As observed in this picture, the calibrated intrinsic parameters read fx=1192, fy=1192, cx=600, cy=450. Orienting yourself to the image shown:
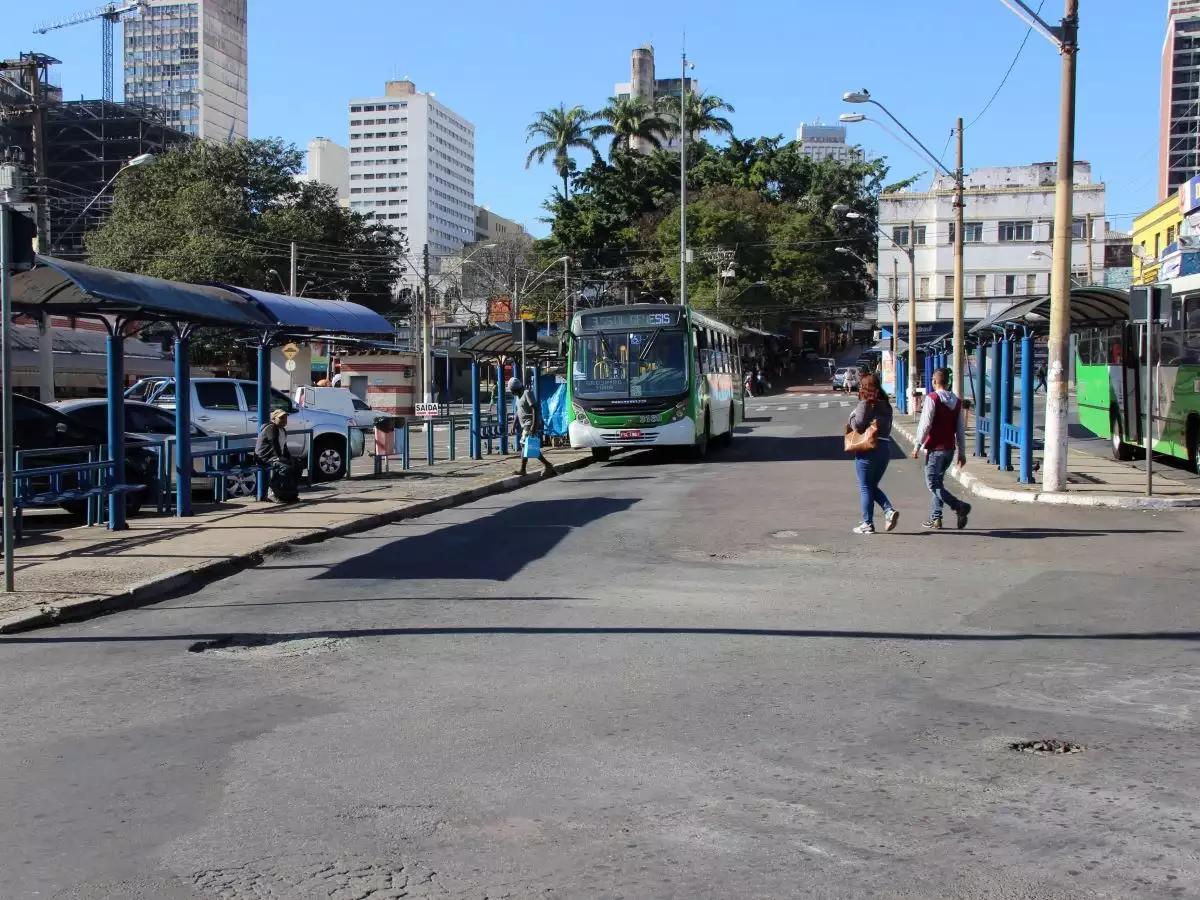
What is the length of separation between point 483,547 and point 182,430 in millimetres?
4659

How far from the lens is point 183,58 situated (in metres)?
191

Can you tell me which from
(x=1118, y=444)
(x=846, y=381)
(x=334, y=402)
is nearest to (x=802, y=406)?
(x=846, y=381)

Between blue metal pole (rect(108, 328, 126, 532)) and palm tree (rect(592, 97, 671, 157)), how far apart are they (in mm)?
66536

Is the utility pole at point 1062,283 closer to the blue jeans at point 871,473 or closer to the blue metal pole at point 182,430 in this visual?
the blue jeans at point 871,473

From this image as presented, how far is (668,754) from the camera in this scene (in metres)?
5.21

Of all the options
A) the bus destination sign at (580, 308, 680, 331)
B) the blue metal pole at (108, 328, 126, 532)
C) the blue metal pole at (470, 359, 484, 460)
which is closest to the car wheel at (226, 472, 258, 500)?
the blue metal pole at (108, 328, 126, 532)

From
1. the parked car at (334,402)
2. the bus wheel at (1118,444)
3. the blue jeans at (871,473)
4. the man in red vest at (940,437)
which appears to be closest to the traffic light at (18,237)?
the blue jeans at (871,473)

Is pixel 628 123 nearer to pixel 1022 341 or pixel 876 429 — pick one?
pixel 1022 341

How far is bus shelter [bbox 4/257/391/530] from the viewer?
476 inches

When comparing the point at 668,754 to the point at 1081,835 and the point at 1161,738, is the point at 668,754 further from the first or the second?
the point at 1161,738

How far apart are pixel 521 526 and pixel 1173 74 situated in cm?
18930

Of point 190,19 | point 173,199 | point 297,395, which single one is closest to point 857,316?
point 173,199

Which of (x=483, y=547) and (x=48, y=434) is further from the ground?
(x=48, y=434)

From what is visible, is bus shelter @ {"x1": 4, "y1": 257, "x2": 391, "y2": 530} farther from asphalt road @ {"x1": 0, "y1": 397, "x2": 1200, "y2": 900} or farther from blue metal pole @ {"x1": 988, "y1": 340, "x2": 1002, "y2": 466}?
blue metal pole @ {"x1": 988, "y1": 340, "x2": 1002, "y2": 466}
